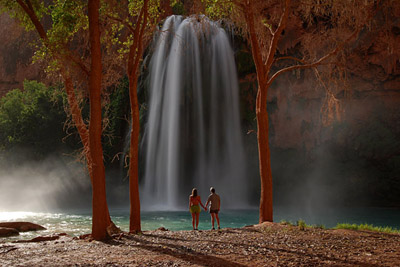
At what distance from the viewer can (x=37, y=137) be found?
2892 centimetres

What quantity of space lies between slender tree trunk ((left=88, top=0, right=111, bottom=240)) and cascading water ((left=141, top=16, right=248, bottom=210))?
1584 centimetres

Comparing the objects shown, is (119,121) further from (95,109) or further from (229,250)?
(229,250)

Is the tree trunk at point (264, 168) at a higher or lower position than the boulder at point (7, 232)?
higher

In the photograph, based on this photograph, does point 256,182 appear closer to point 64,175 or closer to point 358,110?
point 358,110

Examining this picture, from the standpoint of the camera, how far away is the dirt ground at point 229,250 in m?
5.12

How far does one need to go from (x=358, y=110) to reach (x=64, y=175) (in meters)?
22.3

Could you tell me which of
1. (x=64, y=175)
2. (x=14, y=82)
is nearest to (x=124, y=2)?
(x=64, y=175)

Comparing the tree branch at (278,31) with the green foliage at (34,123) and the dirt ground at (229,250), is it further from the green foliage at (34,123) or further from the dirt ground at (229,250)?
the green foliage at (34,123)

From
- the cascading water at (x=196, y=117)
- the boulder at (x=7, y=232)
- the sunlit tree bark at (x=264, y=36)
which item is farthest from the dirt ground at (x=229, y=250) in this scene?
the cascading water at (x=196, y=117)

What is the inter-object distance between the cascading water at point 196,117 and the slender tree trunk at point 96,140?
52.0 feet

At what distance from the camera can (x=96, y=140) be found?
7801mm

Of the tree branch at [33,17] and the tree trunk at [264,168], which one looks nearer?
the tree branch at [33,17]

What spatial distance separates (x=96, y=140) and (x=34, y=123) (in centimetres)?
2419

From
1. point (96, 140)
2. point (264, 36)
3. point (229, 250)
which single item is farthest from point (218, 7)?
point (229, 250)
